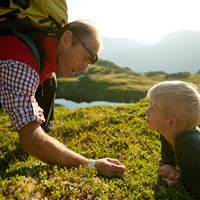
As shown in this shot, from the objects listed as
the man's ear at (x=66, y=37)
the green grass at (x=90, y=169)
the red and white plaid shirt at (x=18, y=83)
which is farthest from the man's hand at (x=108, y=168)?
the man's ear at (x=66, y=37)

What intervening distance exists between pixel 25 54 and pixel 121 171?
276 centimetres

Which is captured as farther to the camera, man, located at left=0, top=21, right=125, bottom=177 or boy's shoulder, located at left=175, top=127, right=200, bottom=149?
man, located at left=0, top=21, right=125, bottom=177

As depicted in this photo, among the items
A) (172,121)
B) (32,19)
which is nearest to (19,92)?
(32,19)

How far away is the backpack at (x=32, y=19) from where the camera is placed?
5.66 metres

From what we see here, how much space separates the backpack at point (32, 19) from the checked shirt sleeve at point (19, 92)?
0.52 meters

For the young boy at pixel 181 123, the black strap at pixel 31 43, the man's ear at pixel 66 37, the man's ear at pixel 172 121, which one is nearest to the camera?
the young boy at pixel 181 123

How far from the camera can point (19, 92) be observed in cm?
519

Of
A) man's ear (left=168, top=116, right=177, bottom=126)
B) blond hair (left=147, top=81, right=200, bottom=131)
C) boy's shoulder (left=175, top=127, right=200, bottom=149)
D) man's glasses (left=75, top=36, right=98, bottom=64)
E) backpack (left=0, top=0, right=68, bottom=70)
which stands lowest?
boy's shoulder (left=175, top=127, right=200, bottom=149)

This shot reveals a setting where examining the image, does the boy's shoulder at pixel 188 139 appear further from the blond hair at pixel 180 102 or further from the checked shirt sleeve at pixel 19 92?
the checked shirt sleeve at pixel 19 92

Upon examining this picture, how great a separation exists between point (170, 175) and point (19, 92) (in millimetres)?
3083

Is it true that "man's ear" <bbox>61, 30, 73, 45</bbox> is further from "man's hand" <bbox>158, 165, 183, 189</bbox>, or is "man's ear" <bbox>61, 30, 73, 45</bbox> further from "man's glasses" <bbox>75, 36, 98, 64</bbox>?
"man's hand" <bbox>158, 165, 183, 189</bbox>

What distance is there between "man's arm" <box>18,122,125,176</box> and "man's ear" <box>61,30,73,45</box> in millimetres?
2046

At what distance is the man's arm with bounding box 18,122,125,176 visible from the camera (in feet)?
17.0

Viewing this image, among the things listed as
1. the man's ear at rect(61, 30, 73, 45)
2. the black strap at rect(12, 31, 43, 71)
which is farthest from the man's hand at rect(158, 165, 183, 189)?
the man's ear at rect(61, 30, 73, 45)
